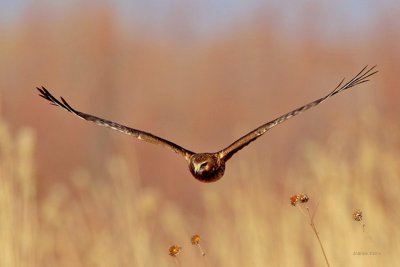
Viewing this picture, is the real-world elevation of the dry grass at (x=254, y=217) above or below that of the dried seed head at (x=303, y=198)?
above

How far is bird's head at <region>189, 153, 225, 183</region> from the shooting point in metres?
3.29

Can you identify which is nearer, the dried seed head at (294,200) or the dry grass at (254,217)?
the dried seed head at (294,200)

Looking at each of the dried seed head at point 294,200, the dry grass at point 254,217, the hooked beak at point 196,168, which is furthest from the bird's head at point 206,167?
the dry grass at point 254,217

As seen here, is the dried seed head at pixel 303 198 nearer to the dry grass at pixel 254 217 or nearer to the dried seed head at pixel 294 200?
the dried seed head at pixel 294 200

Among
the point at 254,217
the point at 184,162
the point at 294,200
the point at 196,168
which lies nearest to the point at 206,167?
the point at 196,168

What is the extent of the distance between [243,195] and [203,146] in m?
14.4

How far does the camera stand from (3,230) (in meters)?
4.77

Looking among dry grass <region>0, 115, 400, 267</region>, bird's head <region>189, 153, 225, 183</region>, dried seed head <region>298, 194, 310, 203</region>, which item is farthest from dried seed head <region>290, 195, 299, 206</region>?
dry grass <region>0, 115, 400, 267</region>

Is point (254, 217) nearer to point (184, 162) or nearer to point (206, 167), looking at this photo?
point (206, 167)

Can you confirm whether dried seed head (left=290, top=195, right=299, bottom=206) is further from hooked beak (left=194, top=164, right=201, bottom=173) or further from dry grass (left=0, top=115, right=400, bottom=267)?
dry grass (left=0, top=115, right=400, bottom=267)

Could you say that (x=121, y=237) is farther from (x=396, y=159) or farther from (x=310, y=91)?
(x=310, y=91)

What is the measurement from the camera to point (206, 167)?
3301 millimetres

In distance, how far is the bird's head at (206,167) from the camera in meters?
3.29

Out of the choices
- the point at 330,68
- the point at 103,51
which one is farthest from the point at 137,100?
the point at 330,68
